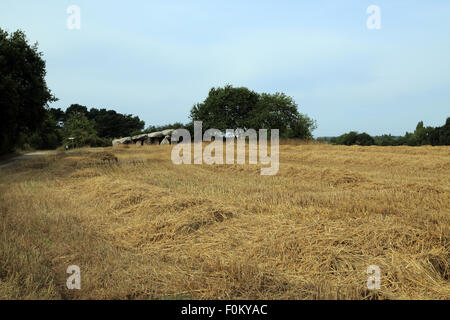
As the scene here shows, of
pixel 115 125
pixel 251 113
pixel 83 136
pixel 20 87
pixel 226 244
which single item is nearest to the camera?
pixel 226 244

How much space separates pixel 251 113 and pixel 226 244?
33.9 m

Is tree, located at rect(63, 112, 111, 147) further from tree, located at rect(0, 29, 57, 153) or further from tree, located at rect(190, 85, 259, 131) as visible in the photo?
tree, located at rect(0, 29, 57, 153)

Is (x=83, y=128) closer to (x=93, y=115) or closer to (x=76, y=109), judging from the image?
(x=93, y=115)

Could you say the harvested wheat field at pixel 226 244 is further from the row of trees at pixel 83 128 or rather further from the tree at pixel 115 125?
the tree at pixel 115 125

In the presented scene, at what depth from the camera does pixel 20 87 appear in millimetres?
19625

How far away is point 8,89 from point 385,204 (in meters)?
19.5

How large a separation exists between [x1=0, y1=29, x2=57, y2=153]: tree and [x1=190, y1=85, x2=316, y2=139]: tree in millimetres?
18862

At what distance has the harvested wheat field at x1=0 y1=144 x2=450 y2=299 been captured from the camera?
11.4 ft

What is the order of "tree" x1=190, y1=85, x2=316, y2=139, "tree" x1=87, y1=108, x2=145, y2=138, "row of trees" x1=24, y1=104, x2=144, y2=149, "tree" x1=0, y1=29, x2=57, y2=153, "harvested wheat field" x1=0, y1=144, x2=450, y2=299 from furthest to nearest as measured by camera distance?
"tree" x1=87, y1=108, x2=145, y2=138 → "row of trees" x1=24, y1=104, x2=144, y2=149 → "tree" x1=190, y1=85, x2=316, y2=139 → "tree" x1=0, y1=29, x2=57, y2=153 → "harvested wheat field" x1=0, y1=144, x2=450, y2=299

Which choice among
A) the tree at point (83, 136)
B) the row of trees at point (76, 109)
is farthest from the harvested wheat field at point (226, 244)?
the tree at point (83, 136)

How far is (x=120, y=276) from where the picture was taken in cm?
367

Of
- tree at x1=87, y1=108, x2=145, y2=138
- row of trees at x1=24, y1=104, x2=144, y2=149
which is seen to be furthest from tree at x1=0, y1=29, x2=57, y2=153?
tree at x1=87, y1=108, x2=145, y2=138

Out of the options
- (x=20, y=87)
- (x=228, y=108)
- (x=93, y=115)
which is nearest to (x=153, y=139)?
(x=228, y=108)

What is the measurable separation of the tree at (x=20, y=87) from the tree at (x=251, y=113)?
743 inches
